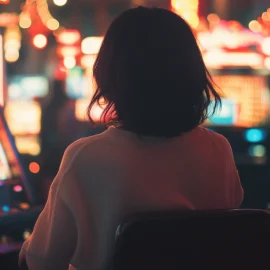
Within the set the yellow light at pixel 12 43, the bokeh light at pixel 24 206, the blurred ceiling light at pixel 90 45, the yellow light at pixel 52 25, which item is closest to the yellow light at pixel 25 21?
the yellow light at pixel 52 25

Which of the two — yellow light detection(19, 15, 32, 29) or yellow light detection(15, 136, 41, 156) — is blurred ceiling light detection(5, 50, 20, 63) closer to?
yellow light detection(19, 15, 32, 29)

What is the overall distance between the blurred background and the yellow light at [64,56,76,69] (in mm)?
23

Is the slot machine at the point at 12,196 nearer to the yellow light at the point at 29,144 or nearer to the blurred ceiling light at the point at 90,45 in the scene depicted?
the yellow light at the point at 29,144

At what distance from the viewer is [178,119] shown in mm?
1792

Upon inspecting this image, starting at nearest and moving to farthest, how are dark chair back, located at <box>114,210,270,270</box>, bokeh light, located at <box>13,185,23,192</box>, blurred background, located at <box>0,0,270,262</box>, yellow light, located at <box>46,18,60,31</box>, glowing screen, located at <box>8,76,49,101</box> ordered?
dark chair back, located at <box>114,210,270,270</box>
bokeh light, located at <box>13,185,23,192</box>
blurred background, located at <box>0,0,270,262</box>
yellow light, located at <box>46,18,60,31</box>
glowing screen, located at <box>8,76,49,101</box>

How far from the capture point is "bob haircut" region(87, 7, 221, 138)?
1736 millimetres

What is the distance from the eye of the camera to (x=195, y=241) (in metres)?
1.62

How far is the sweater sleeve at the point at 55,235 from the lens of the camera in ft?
5.53

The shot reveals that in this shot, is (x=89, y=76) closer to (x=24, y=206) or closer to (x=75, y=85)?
(x=75, y=85)

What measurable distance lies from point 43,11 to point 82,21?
5.36 m

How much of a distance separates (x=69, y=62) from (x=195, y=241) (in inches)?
499

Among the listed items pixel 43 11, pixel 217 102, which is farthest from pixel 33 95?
pixel 217 102

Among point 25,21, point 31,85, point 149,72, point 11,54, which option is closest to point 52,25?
point 11,54

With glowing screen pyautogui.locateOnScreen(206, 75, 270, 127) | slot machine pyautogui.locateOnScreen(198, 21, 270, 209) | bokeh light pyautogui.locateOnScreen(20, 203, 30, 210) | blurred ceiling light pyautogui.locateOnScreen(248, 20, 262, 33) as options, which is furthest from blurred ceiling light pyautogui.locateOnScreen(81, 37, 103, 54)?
bokeh light pyautogui.locateOnScreen(20, 203, 30, 210)
